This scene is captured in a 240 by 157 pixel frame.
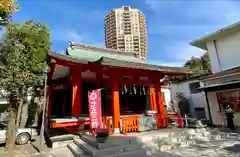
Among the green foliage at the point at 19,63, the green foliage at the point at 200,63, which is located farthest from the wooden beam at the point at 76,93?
the green foliage at the point at 200,63

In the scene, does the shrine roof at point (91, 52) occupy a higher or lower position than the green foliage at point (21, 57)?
higher

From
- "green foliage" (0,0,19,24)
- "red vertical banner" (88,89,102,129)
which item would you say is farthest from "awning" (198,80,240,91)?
"green foliage" (0,0,19,24)

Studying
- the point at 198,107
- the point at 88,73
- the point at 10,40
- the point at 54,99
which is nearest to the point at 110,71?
the point at 88,73

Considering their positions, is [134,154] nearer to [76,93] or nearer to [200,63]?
[76,93]

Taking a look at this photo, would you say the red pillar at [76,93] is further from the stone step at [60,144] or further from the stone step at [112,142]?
the stone step at [112,142]

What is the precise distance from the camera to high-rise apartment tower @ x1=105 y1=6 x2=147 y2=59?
72.2 m

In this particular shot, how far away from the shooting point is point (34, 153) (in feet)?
27.4

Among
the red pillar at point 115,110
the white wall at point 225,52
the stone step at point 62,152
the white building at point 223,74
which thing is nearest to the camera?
the stone step at point 62,152

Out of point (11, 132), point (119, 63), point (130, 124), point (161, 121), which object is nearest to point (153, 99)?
point (161, 121)

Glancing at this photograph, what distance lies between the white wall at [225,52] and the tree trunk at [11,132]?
14.2 meters

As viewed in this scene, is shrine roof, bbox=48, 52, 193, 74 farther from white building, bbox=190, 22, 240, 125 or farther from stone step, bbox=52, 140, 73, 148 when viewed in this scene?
stone step, bbox=52, 140, 73, 148

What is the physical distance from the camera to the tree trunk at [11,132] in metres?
9.08

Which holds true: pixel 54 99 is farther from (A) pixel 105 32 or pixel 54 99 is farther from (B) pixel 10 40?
(A) pixel 105 32

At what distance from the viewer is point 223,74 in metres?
12.5
